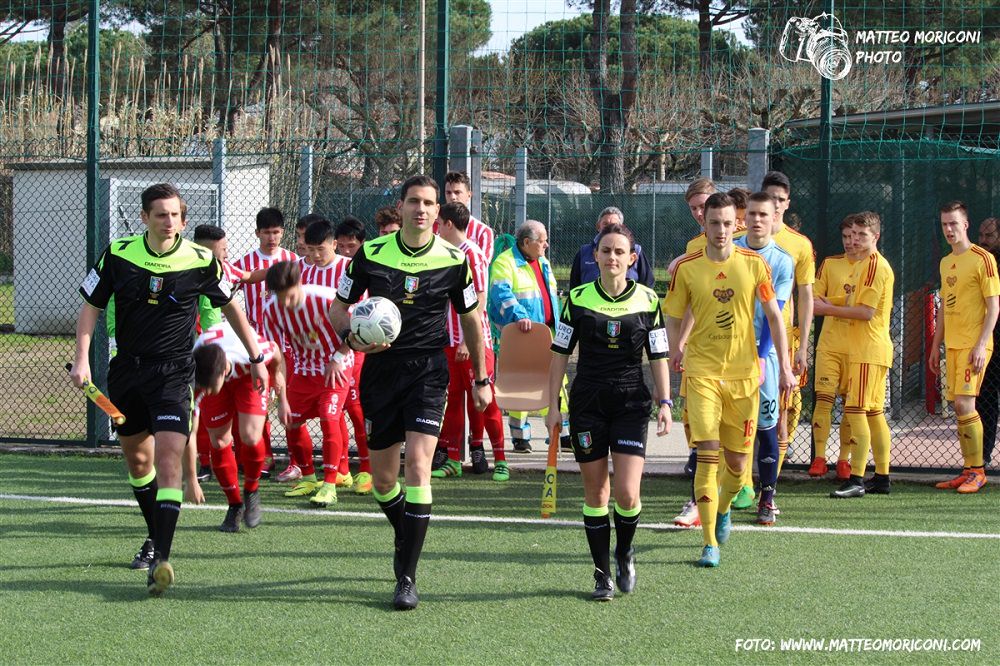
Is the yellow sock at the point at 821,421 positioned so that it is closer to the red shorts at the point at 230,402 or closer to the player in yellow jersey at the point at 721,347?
the player in yellow jersey at the point at 721,347

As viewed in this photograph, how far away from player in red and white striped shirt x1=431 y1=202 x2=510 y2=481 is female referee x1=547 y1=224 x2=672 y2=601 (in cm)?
226

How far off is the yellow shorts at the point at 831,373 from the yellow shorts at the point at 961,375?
78 cm

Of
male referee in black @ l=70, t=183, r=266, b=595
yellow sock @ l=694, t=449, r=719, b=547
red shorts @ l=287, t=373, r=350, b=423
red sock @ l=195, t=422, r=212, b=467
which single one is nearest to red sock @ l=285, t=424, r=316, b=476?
red shorts @ l=287, t=373, r=350, b=423

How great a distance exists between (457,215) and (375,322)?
2715mm

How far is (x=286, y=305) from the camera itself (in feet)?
21.4

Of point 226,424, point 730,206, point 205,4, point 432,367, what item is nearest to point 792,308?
point 730,206

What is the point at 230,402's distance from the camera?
21.9 ft

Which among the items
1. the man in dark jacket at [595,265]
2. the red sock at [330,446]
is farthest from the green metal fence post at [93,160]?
the man in dark jacket at [595,265]

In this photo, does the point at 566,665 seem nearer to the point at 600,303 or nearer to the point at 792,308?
the point at 600,303

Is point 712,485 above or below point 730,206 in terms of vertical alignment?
below

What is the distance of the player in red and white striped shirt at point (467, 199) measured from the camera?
8.08 meters

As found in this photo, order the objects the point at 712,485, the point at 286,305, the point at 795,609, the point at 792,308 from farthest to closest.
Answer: the point at 792,308, the point at 286,305, the point at 712,485, the point at 795,609

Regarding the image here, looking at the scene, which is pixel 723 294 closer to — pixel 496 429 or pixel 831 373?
pixel 831 373

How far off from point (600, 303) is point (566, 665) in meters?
1.89
